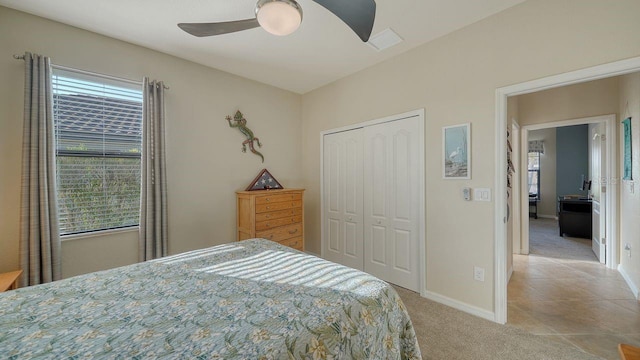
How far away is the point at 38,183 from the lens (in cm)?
203

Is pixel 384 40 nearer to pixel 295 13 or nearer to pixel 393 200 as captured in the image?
pixel 295 13

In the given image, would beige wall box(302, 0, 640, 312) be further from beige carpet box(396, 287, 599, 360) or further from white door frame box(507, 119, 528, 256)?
white door frame box(507, 119, 528, 256)


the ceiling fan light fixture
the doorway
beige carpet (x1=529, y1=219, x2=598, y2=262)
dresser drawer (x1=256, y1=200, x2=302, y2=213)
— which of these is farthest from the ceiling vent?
beige carpet (x1=529, y1=219, x2=598, y2=262)

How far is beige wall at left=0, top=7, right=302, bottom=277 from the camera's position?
6.67ft

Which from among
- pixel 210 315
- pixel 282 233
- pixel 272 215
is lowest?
pixel 282 233

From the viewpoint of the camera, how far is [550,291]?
2770 millimetres

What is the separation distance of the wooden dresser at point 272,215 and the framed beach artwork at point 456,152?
6.31 ft

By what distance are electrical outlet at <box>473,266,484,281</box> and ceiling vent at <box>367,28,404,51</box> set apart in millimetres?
2412

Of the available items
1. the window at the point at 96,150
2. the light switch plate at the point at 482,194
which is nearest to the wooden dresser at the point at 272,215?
the window at the point at 96,150

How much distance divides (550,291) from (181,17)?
Result: 4.71m

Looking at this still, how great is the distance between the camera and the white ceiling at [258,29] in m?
2.03

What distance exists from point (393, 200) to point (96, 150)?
10.4 ft

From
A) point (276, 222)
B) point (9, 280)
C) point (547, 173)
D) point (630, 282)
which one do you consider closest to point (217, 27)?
point (276, 222)

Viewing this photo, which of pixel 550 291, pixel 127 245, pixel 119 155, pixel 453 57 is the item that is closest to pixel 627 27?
pixel 453 57
